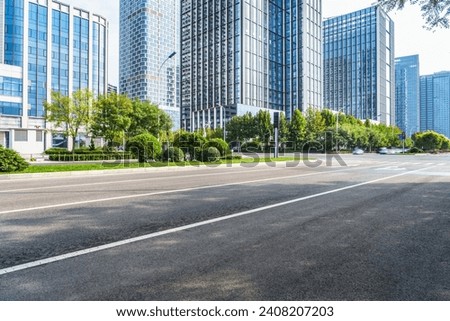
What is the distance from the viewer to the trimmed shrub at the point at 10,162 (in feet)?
52.0

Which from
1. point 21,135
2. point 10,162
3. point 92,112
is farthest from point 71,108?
point 10,162

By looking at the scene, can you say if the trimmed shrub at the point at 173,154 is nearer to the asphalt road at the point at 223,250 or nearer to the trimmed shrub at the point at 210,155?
the trimmed shrub at the point at 210,155

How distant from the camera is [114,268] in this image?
3723 millimetres

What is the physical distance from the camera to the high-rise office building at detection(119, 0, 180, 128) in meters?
162

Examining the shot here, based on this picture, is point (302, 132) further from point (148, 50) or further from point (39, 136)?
point (148, 50)

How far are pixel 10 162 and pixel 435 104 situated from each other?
7403 inches

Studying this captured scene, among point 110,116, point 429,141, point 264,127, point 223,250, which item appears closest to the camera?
point 223,250

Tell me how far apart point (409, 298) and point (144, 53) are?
173314 mm

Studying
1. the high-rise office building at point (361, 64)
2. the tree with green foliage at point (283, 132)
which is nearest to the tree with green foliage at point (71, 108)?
the tree with green foliage at point (283, 132)

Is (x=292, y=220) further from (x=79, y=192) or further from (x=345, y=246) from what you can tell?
(x=79, y=192)

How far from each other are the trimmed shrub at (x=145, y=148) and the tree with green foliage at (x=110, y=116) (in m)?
9.65

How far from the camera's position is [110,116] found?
34781 millimetres

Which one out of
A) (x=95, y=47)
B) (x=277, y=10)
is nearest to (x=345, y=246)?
(x=95, y=47)

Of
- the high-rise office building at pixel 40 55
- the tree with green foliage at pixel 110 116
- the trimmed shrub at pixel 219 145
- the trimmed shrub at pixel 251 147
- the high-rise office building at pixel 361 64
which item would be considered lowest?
the trimmed shrub at pixel 219 145
